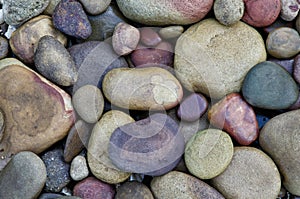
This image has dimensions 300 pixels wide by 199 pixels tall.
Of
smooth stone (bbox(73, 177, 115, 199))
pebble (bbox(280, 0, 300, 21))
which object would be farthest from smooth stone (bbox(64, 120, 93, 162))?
pebble (bbox(280, 0, 300, 21))

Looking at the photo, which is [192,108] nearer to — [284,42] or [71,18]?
[284,42]

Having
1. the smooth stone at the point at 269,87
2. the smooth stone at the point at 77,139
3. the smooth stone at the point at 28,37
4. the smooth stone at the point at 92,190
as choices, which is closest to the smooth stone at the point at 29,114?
the smooth stone at the point at 77,139

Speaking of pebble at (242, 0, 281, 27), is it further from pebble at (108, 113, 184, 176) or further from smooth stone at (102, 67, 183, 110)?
pebble at (108, 113, 184, 176)

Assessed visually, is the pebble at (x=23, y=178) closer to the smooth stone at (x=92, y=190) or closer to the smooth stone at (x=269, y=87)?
the smooth stone at (x=92, y=190)

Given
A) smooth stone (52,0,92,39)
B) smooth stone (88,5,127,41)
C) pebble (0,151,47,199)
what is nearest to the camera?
pebble (0,151,47,199)

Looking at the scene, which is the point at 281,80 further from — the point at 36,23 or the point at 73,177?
the point at 36,23

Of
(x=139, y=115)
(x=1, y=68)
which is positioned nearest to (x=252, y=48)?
(x=139, y=115)
